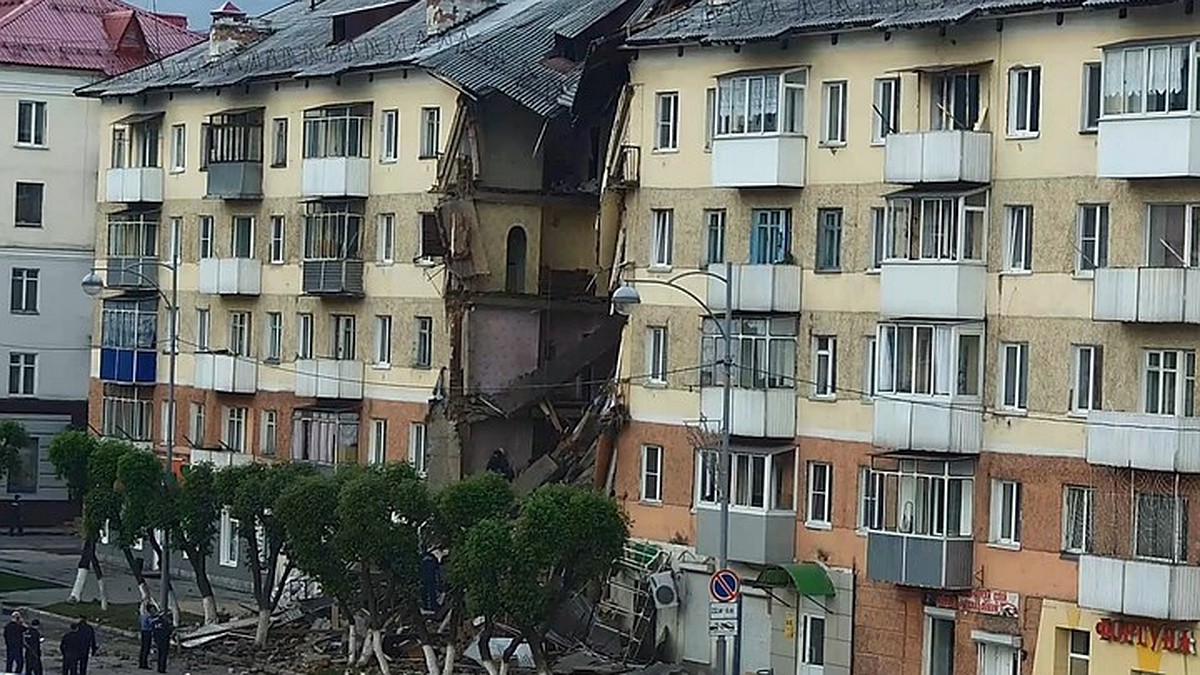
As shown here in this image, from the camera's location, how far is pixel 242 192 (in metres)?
81.2

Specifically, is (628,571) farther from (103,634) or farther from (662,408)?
(103,634)

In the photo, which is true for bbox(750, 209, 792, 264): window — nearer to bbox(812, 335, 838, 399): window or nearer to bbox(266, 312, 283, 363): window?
bbox(812, 335, 838, 399): window

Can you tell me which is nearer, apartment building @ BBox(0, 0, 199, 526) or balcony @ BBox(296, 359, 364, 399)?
balcony @ BBox(296, 359, 364, 399)

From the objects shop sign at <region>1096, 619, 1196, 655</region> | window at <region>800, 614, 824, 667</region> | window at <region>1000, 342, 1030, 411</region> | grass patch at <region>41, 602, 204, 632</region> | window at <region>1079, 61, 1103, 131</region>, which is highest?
window at <region>1079, 61, 1103, 131</region>

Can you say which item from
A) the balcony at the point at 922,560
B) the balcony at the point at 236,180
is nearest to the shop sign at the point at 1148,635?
the balcony at the point at 922,560

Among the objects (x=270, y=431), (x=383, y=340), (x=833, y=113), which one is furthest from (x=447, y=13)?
(x=833, y=113)

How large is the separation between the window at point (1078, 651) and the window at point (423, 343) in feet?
82.0

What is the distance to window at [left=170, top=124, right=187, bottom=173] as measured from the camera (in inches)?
3369

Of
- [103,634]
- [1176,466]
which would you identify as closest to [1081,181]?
[1176,466]

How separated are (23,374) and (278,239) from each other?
23935 mm

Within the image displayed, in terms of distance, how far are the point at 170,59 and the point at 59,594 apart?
1986cm

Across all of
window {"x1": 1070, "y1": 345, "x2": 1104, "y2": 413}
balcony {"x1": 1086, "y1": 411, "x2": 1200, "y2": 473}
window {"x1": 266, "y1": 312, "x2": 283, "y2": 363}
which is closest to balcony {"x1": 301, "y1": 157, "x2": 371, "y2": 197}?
window {"x1": 266, "y1": 312, "x2": 283, "y2": 363}

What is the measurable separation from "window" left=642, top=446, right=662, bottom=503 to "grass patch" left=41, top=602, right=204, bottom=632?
45.5ft

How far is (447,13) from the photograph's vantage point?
3071 inches
